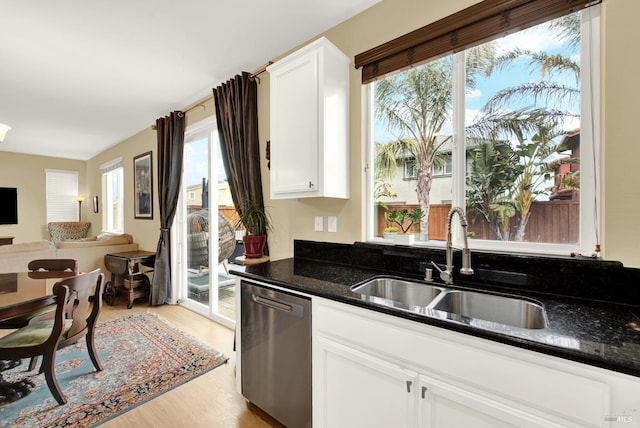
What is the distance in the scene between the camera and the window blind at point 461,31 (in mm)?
1346

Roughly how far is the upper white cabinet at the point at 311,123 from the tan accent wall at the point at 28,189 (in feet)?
23.1

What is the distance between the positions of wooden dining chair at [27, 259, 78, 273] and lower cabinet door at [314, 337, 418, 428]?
2.56 meters

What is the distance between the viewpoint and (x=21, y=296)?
77.0 inches

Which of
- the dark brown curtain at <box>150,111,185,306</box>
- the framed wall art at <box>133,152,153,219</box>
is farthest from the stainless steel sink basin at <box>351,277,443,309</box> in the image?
the framed wall art at <box>133,152,153,219</box>

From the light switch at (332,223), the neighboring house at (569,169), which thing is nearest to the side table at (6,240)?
the light switch at (332,223)

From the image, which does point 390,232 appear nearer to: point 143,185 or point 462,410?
point 462,410

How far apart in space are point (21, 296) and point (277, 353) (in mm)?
1850

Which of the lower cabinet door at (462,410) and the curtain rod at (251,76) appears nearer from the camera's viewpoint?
the lower cabinet door at (462,410)

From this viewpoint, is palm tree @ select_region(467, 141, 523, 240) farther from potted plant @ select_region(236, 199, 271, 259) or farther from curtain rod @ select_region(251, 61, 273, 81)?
curtain rod @ select_region(251, 61, 273, 81)

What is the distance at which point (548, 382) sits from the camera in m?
0.85

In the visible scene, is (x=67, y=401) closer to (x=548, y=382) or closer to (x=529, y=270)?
(x=548, y=382)

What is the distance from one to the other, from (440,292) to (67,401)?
8.24ft

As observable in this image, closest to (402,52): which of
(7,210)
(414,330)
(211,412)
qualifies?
(414,330)

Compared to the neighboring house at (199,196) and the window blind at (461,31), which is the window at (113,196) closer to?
the neighboring house at (199,196)
